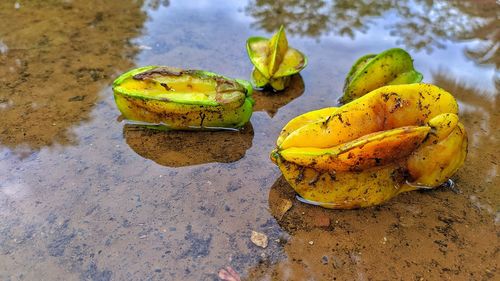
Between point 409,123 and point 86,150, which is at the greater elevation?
point 409,123

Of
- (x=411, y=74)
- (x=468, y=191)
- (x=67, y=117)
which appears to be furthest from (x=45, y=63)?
(x=468, y=191)

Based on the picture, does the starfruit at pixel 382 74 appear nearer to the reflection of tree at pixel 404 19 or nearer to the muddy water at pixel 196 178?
the muddy water at pixel 196 178

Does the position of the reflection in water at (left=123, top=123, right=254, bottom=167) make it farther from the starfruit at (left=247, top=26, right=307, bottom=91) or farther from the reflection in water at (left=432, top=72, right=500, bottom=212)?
the reflection in water at (left=432, top=72, right=500, bottom=212)

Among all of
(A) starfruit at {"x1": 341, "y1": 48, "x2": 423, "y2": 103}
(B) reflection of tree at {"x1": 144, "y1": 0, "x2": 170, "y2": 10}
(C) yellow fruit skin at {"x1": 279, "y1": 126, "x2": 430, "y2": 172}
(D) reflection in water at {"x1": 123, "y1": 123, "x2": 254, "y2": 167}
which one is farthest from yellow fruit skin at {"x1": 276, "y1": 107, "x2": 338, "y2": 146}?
(B) reflection of tree at {"x1": 144, "y1": 0, "x2": 170, "y2": 10}

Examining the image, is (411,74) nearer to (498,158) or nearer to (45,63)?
(498,158)

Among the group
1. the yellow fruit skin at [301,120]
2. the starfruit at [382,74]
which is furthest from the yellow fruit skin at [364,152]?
the starfruit at [382,74]

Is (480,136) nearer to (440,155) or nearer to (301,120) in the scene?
(440,155)

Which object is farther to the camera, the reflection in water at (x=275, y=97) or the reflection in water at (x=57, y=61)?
the reflection in water at (x=275, y=97)
